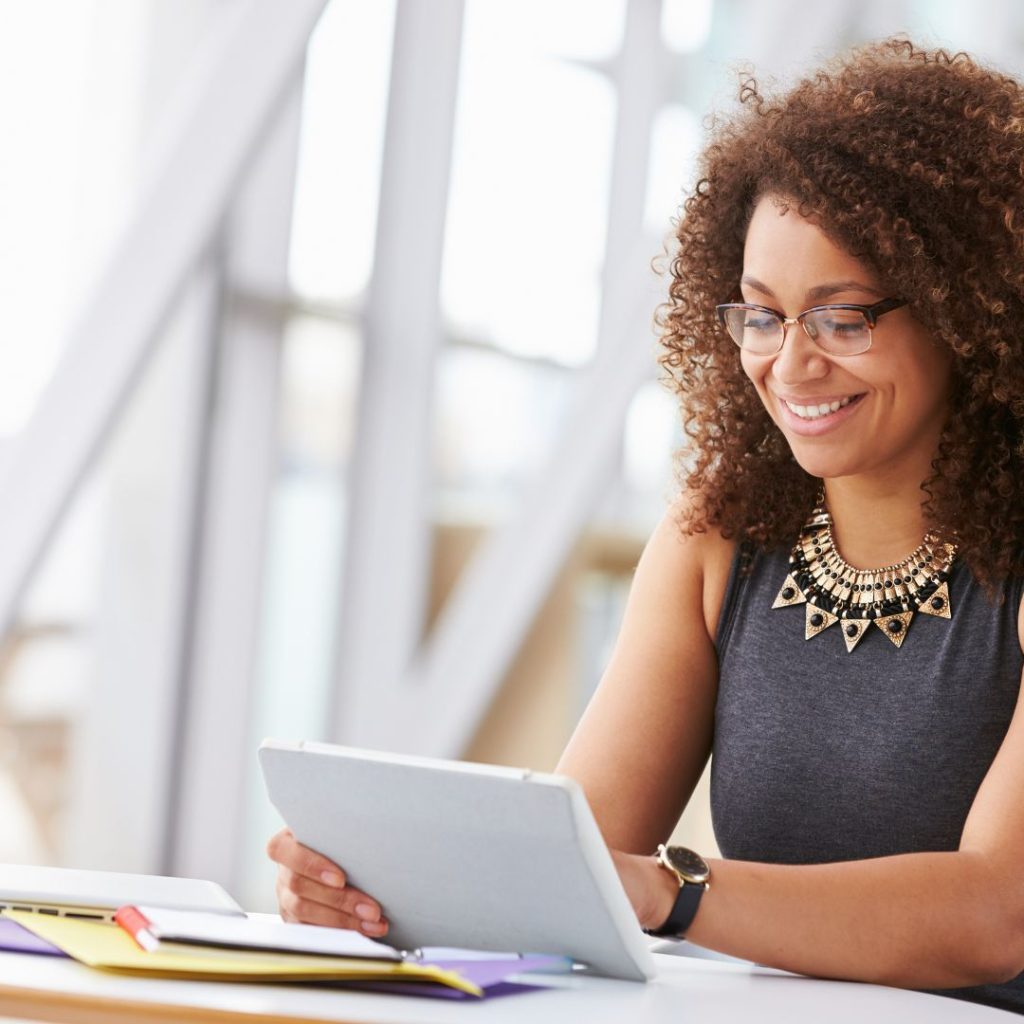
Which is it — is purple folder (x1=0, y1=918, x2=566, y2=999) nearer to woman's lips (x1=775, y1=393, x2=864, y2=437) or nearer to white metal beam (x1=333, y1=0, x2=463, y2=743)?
woman's lips (x1=775, y1=393, x2=864, y2=437)

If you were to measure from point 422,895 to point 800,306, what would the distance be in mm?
706

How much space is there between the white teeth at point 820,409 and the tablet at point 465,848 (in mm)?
637

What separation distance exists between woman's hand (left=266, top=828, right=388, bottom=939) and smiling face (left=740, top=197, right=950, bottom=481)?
642 millimetres

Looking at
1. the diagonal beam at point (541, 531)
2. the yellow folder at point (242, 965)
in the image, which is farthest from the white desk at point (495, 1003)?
the diagonal beam at point (541, 531)

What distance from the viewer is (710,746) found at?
179 centimetres

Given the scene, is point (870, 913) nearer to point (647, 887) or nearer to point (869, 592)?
point (647, 887)

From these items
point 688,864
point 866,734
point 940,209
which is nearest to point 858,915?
point 688,864

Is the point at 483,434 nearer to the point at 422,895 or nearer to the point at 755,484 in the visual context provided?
the point at 755,484

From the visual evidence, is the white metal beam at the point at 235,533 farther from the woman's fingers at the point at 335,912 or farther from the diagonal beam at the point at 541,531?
the woman's fingers at the point at 335,912

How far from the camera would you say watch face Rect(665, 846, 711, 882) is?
127cm

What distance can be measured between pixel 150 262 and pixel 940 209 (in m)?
1.78

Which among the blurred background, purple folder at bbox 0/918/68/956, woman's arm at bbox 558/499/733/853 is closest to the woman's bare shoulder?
woman's arm at bbox 558/499/733/853

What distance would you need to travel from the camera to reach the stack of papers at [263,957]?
3.46 ft

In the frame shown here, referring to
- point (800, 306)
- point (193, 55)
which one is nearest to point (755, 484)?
point (800, 306)
